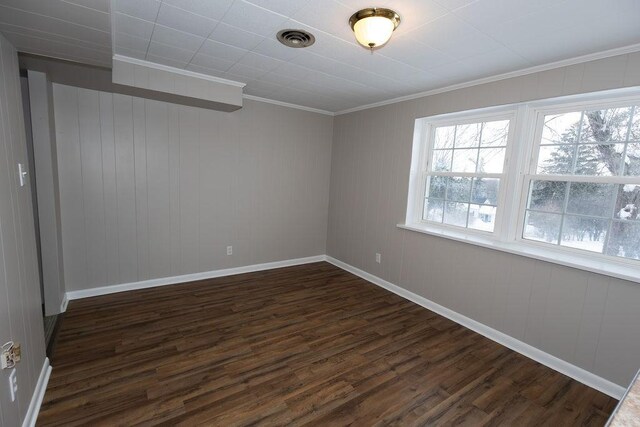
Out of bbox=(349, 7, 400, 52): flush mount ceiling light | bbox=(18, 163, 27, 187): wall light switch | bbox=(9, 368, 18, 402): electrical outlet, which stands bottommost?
bbox=(9, 368, 18, 402): electrical outlet

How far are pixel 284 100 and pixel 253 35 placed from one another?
1955 millimetres

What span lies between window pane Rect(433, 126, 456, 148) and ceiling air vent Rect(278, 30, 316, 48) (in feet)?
6.43

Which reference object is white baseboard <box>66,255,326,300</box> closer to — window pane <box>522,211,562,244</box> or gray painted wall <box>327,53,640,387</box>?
gray painted wall <box>327,53,640,387</box>

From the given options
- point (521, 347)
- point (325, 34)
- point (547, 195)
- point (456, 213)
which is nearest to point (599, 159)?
point (547, 195)

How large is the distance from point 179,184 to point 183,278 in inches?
46.9

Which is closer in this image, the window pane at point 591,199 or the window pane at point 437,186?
the window pane at point 591,199

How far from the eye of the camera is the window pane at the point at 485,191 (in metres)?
2.97

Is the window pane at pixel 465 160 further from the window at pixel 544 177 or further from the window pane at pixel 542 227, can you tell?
the window pane at pixel 542 227

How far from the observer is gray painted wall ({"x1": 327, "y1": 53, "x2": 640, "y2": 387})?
2135mm

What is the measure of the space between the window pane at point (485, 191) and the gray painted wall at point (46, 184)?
4115 millimetres

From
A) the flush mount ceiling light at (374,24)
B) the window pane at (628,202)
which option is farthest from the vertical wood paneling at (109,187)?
the window pane at (628,202)

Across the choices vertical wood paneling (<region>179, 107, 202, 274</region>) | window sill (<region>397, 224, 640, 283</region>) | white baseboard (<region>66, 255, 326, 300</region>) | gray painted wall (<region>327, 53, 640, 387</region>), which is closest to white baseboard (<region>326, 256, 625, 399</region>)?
gray painted wall (<region>327, 53, 640, 387</region>)

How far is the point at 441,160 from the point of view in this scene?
11.4 ft

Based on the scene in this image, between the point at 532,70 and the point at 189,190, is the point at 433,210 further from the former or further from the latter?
the point at 189,190
